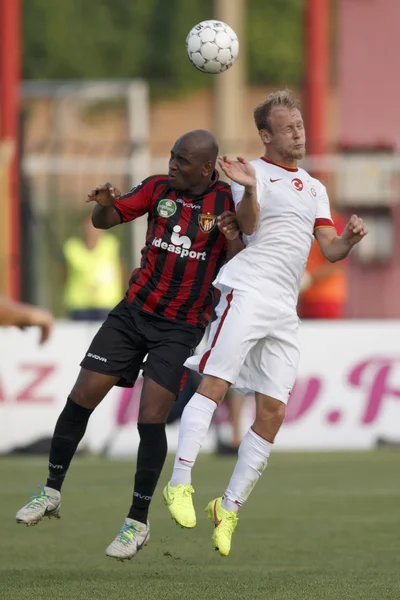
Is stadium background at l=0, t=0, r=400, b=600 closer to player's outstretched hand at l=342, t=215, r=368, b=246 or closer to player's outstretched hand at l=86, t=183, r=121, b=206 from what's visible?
player's outstretched hand at l=342, t=215, r=368, b=246

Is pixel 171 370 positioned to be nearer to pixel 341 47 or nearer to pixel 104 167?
pixel 104 167

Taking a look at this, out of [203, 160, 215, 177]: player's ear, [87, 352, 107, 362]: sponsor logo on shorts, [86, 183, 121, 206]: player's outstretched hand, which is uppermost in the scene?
[203, 160, 215, 177]: player's ear

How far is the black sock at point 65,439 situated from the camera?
23.7 feet

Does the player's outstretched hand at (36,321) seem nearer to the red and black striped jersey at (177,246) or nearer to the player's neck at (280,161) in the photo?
the red and black striped jersey at (177,246)

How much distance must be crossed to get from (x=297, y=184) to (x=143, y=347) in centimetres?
113

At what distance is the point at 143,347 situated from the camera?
284 inches

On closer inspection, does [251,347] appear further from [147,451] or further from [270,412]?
[147,451]

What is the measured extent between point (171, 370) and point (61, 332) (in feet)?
19.2

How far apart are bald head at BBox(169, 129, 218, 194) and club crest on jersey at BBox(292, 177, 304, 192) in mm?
Answer: 406

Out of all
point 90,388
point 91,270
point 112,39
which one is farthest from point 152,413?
point 112,39

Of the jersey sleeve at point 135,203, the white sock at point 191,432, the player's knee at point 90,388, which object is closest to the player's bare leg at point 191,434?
the white sock at point 191,432

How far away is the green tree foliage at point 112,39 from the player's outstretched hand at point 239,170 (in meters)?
35.8

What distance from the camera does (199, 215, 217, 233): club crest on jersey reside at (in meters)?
7.04

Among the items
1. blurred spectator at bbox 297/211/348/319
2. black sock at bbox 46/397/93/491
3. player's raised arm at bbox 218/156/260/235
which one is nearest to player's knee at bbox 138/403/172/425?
black sock at bbox 46/397/93/491
